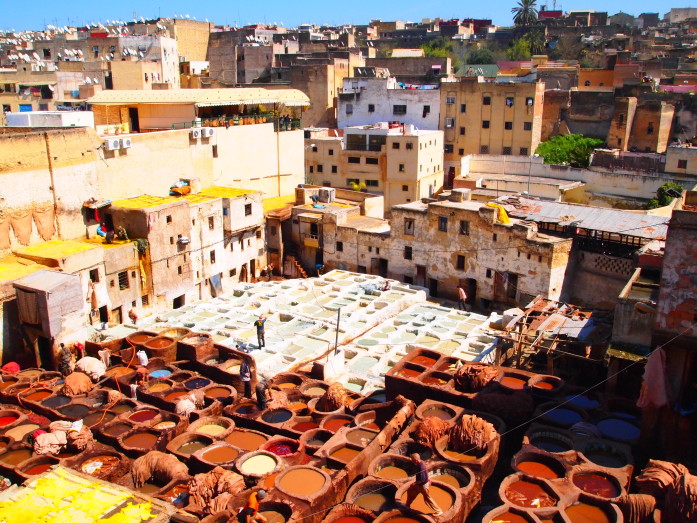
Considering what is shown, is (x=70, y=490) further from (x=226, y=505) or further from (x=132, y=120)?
(x=132, y=120)

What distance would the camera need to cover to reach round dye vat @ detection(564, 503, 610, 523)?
42.1ft

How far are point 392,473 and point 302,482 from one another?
Result: 6.45ft

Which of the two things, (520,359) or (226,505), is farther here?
(520,359)

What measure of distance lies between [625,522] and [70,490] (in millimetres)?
10955

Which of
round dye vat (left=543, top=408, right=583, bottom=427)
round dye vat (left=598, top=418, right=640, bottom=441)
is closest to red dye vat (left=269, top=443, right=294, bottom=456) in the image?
round dye vat (left=543, top=408, right=583, bottom=427)

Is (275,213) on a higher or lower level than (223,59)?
lower

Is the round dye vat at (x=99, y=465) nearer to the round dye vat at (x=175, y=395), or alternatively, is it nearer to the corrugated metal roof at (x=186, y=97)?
the round dye vat at (x=175, y=395)

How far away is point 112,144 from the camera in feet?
94.8

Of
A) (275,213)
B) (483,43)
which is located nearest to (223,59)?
(483,43)

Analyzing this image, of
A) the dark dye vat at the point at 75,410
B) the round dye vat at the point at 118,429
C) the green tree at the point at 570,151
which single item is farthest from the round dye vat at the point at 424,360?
the green tree at the point at 570,151

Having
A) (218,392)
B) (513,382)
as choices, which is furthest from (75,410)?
(513,382)

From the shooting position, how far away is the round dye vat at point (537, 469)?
14.1 m

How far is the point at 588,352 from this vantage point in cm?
1988

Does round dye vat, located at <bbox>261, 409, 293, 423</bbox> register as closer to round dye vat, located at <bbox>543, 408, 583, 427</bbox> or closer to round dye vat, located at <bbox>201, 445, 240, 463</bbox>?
round dye vat, located at <bbox>201, 445, 240, 463</bbox>
